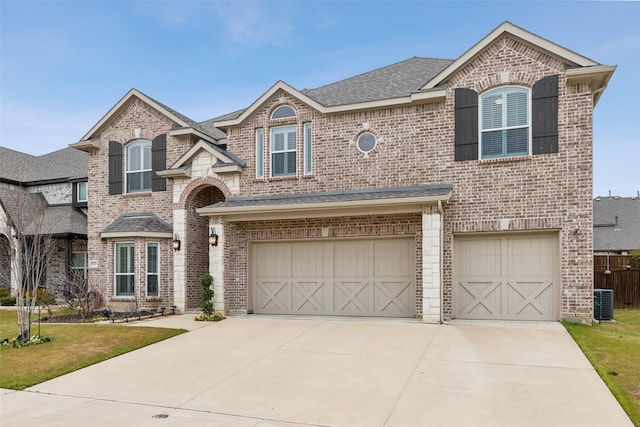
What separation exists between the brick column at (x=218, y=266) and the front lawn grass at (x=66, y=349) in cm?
226

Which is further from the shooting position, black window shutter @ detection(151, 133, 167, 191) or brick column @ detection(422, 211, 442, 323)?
black window shutter @ detection(151, 133, 167, 191)

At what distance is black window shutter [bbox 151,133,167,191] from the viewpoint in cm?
1477

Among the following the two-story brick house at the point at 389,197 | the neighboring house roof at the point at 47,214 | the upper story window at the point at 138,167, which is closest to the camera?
the two-story brick house at the point at 389,197

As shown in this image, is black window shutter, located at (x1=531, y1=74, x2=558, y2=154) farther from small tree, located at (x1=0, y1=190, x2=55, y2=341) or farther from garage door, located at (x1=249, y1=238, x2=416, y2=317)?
small tree, located at (x1=0, y1=190, x2=55, y2=341)

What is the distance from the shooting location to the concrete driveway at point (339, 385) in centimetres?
516

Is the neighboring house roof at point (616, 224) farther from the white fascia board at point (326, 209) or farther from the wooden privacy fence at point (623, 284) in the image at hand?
the white fascia board at point (326, 209)

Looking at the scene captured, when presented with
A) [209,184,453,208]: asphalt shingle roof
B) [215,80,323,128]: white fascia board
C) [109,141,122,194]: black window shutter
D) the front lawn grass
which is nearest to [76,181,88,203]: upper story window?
[109,141,122,194]: black window shutter

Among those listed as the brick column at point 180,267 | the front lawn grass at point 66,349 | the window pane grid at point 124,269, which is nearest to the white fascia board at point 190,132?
the brick column at point 180,267

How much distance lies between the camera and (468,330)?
973cm

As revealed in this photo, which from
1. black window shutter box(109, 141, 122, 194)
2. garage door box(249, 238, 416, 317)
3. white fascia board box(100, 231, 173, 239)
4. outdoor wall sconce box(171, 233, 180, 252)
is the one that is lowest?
garage door box(249, 238, 416, 317)

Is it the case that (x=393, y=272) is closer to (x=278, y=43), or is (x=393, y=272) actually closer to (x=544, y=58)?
(x=544, y=58)

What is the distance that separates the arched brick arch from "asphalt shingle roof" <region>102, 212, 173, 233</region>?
986 millimetres

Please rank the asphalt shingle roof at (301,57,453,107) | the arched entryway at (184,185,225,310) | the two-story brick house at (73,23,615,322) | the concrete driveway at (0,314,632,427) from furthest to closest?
the arched entryway at (184,185,225,310) → the asphalt shingle roof at (301,57,453,107) → the two-story brick house at (73,23,615,322) → the concrete driveway at (0,314,632,427)

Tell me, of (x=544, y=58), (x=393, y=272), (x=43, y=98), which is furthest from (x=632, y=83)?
(x=43, y=98)
